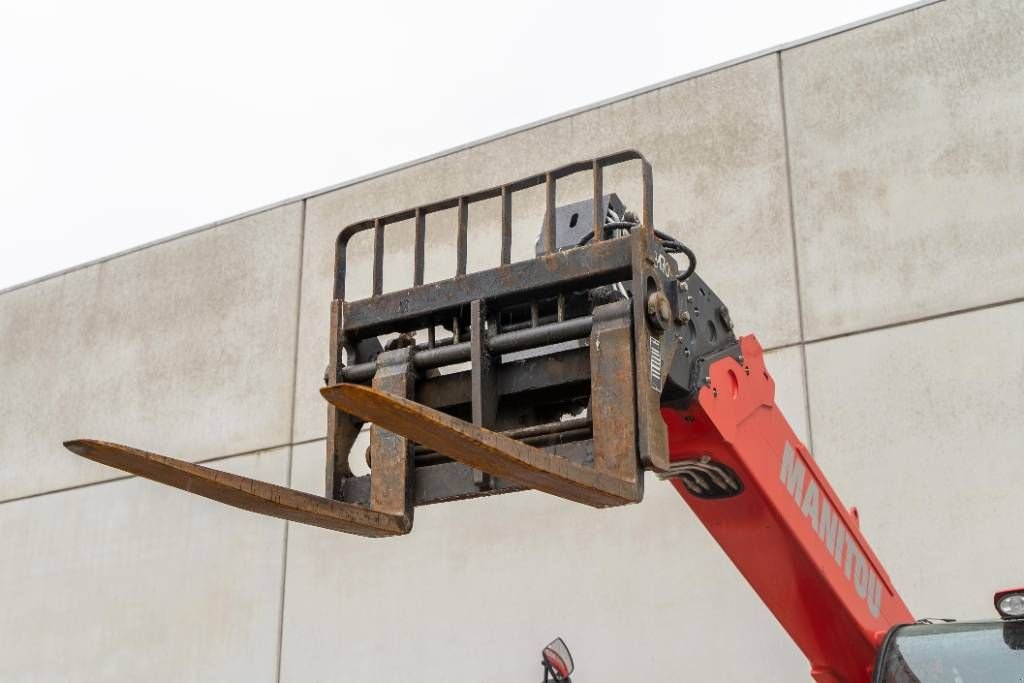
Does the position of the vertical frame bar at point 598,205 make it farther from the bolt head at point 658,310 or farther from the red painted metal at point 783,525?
the red painted metal at point 783,525

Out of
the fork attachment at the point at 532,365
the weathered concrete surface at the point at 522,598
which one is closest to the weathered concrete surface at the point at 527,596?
the weathered concrete surface at the point at 522,598

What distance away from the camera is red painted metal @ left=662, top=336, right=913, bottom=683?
4.30 m

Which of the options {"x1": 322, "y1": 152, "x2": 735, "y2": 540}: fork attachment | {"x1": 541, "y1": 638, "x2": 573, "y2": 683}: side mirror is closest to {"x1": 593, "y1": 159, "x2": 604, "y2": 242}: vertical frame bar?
{"x1": 322, "y1": 152, "x2": 735, "y2": 540}: fork attachment

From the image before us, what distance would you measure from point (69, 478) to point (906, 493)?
7492 millimetres

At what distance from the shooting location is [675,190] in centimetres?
964

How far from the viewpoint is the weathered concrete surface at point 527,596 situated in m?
8.67

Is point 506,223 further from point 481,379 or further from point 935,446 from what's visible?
point 935,446

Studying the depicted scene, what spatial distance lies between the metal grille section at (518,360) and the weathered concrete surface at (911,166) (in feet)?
15.6

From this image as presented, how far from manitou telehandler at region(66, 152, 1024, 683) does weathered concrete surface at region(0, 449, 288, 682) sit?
6.38 metres

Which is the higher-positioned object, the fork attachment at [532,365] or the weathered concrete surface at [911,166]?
the weathered concrete surface at [911,166]

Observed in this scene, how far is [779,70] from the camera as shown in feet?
30.9

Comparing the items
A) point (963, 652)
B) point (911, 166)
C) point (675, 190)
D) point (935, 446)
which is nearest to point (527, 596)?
point (935, 446)

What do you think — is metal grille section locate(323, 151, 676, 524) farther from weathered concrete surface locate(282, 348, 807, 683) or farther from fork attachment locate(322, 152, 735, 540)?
weathered concrete surface locate(282, 348, 807, 683)

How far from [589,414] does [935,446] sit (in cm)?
486
